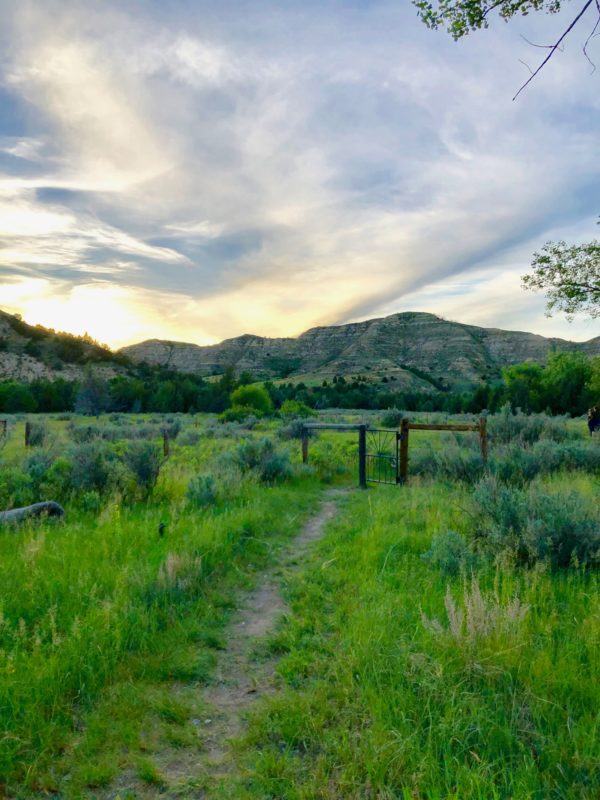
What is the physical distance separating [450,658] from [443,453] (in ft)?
30.2

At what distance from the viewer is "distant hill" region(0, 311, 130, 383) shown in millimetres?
97688

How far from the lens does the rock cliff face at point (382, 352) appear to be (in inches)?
4422

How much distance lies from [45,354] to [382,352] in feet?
269

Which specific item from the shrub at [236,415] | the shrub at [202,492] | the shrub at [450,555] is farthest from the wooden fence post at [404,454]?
the shrub at [236,415]

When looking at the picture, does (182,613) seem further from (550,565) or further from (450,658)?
(550,565)

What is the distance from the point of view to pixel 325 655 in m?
3.80

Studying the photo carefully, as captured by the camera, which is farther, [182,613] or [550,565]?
[550,565]

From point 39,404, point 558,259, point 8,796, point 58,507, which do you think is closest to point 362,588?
point 8,796

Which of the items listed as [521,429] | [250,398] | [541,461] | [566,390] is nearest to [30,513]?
[541,461]

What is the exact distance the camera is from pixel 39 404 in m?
65.3

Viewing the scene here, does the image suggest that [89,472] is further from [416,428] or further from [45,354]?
[45,354]

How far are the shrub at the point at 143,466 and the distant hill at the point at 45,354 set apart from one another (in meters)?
97.5

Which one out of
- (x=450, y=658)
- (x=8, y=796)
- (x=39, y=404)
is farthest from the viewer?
(x=39, y=404)

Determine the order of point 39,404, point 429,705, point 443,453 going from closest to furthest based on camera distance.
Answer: point 429,705, point 443,453, point 39,404
